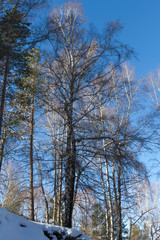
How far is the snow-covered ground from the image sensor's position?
3752mm

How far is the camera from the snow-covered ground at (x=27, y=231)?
3.75 meters

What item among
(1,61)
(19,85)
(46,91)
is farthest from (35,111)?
(46,91)

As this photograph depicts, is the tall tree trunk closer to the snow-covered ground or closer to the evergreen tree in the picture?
the snow-covered ground

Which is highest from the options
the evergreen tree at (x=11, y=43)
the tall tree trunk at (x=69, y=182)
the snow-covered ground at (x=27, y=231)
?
the evergreen tree at (x=11, y=43)

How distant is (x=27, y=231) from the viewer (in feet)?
13.6

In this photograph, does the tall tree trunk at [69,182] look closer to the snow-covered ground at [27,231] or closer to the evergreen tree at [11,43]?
the snow-covered ground at [27,231]

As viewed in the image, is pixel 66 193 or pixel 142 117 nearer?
pixel 66 193

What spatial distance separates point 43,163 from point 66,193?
3.05ft

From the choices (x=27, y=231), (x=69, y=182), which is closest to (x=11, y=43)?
(x=69, y=182)

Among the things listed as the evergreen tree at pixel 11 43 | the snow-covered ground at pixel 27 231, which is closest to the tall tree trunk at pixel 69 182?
the snow-covered ground at pixel 27 231

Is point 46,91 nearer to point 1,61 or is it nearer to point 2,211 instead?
point 1,61

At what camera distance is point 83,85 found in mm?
6328

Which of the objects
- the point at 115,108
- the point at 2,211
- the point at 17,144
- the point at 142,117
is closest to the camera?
the point at 2,211

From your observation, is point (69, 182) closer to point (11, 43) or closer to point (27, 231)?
point (27, 231)
